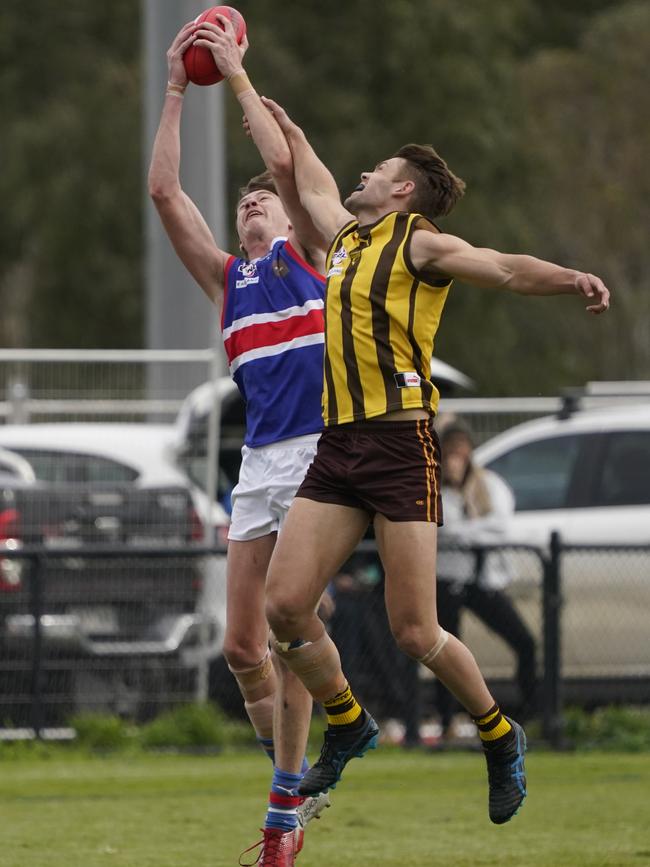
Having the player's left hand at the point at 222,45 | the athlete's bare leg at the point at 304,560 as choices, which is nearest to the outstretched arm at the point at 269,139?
the player's left hand at the point at 222,45

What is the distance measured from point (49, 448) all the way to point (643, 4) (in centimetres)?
3468

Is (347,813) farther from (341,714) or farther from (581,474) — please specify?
(581,474)

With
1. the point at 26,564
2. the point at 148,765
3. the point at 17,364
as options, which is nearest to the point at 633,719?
the point at 148,765

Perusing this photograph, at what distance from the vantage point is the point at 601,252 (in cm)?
4369

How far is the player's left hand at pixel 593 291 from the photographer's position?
629 centimetres

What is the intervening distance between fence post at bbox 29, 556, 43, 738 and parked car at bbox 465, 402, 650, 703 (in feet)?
8.76

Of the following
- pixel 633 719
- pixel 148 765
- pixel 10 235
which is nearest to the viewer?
pixel 148 765

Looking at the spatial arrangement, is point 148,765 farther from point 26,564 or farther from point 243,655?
point 243,655

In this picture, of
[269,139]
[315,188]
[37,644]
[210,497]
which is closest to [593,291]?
[315,188]

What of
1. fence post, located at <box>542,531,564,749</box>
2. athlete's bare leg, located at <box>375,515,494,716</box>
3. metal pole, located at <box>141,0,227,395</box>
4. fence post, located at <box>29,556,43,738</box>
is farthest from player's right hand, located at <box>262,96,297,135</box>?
metal pole, located at <box>141,0,227,395</box>

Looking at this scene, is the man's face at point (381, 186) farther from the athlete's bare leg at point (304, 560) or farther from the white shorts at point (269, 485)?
the athlete's bare leg at point (304, 560)

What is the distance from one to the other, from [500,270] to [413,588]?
45.8 inches

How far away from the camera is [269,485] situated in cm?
717

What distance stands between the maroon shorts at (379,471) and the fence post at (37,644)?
191 inches
